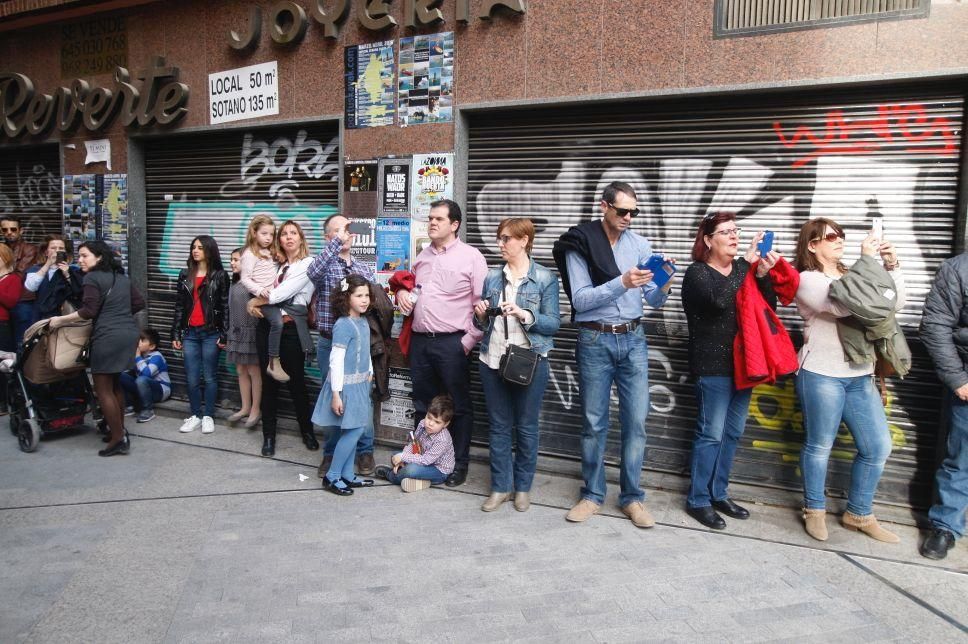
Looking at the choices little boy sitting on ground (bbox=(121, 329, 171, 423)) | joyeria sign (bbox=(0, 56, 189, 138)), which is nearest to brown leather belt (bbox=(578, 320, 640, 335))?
little boy sitting on ground (bbox=(121, 329, 171, 423))

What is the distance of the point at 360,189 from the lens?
6.45m

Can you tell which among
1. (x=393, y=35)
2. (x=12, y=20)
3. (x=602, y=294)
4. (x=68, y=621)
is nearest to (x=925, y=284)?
(x=602, y=294)

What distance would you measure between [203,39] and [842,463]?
278 inches

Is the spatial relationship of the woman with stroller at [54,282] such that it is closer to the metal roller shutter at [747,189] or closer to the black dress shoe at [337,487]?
the black dress shoe at [337,487]

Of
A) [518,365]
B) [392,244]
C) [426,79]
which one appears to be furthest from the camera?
[392,244]

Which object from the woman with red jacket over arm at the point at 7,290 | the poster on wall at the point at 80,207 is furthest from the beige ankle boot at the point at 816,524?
the poster on wall at the point at 80,207

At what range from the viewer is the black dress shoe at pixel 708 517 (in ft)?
15.1

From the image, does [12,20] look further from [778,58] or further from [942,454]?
[942,454]

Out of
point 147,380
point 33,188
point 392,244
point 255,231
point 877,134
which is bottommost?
point 147,380

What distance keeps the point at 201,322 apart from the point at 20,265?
2771 mm

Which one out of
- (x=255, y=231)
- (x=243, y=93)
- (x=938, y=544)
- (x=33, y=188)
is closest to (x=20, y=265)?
(x=33, y=188)

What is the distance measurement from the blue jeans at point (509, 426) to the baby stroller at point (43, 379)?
375 cm

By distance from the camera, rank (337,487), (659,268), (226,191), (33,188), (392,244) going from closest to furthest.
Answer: (659,268)
(337,487)
(392,244)
(226,191)
(33,188)

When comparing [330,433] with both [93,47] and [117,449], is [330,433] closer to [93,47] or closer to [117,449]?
[117,449]
